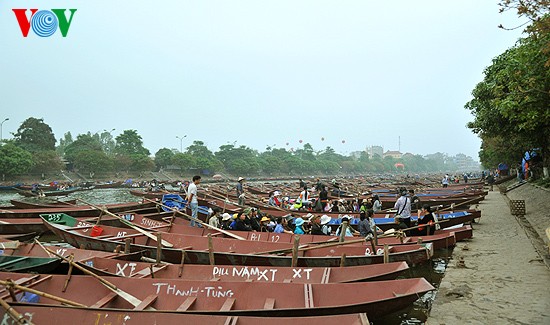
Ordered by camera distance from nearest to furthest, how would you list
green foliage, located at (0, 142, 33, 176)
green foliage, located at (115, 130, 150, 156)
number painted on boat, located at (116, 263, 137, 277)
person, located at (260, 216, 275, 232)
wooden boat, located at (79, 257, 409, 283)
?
wooden boat, located at (79, 257, 409, 283), number painted on boat, located at (116, 263, 137, 277), person, located at (260, 216, 275, 232), green foliage, located at (0, 142, 33, 176), green foliage, located at (115, 130, 150, 156)

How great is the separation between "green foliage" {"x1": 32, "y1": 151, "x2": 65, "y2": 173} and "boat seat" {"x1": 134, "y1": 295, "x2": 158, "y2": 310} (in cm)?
6190

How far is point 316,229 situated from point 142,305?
7141 millimetres

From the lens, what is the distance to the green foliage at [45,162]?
5971 centimetres

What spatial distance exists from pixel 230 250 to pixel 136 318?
17.6ft

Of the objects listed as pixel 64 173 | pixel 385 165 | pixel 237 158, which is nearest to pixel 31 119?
pixel 64 173

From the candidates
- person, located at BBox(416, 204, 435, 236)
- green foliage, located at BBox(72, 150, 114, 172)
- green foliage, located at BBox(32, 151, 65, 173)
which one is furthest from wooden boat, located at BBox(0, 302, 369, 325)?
green foliage, located at BBox(72, 150, 114, 172)

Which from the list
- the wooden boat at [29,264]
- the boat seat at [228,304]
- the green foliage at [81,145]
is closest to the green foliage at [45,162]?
the green foliage at [81,145]

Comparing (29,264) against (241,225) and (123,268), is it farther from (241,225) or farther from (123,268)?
(241,225)

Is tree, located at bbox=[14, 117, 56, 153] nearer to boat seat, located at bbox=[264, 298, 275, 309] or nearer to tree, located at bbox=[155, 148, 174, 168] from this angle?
tree, located at bbox=[155, 148, 174, 168]

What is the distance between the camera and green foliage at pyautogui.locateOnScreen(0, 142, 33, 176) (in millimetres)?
53894

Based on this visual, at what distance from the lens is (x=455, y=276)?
30.3 ft

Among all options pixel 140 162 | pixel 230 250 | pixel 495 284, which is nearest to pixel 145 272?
pixel 230 250

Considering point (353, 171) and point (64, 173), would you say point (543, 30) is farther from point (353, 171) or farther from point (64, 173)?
point (353, 171)

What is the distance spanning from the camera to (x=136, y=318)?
5797 mm
